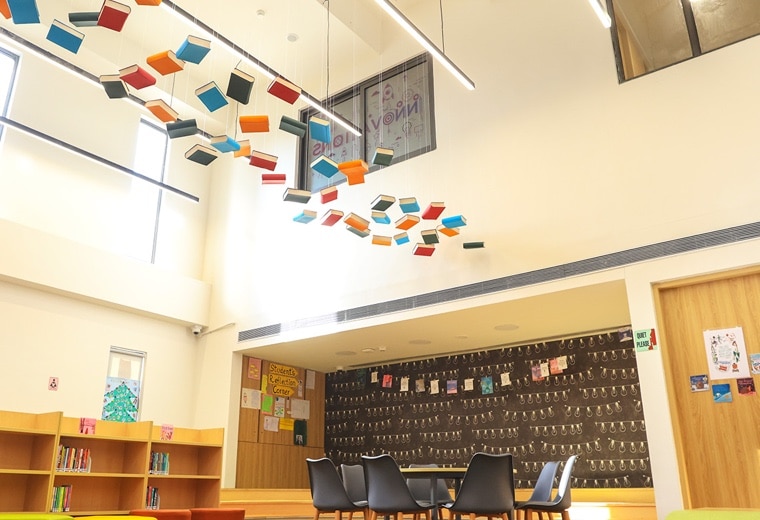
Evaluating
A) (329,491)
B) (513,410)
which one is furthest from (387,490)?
(513,410)

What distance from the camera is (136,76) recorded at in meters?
5.08

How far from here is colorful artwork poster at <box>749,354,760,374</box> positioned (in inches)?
210

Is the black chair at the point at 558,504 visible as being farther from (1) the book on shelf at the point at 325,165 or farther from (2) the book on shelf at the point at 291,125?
(2) the book on shelf at the point at 291,125

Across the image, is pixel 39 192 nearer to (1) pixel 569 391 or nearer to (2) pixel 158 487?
(2) pixel 158 487

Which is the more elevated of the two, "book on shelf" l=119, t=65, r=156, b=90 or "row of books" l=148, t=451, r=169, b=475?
"book on shelf" l=119, t=65, r=156, b=90

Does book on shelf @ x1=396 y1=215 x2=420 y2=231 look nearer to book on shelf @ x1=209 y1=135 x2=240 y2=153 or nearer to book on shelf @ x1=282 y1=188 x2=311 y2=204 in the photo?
book on shelf @ x1=282 y1=188 x2=311 y2=204

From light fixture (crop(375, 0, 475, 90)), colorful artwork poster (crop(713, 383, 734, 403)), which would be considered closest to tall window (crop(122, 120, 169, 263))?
light fixture (crop(375, 0, 475, 90))

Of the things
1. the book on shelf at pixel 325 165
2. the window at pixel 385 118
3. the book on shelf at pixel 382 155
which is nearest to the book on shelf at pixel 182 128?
the book on shelf at pixel 325 165

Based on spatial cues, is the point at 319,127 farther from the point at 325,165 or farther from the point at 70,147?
the point at 70,147

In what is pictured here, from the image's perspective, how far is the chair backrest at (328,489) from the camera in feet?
18.2

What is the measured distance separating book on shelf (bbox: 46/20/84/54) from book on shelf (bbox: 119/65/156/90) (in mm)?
368

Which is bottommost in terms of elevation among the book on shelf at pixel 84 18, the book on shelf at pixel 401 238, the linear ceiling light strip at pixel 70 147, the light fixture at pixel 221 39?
the book on shelf at pixel 401 238

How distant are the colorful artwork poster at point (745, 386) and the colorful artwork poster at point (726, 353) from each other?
3 cm

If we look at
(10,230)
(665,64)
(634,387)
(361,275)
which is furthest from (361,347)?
(665,64)
